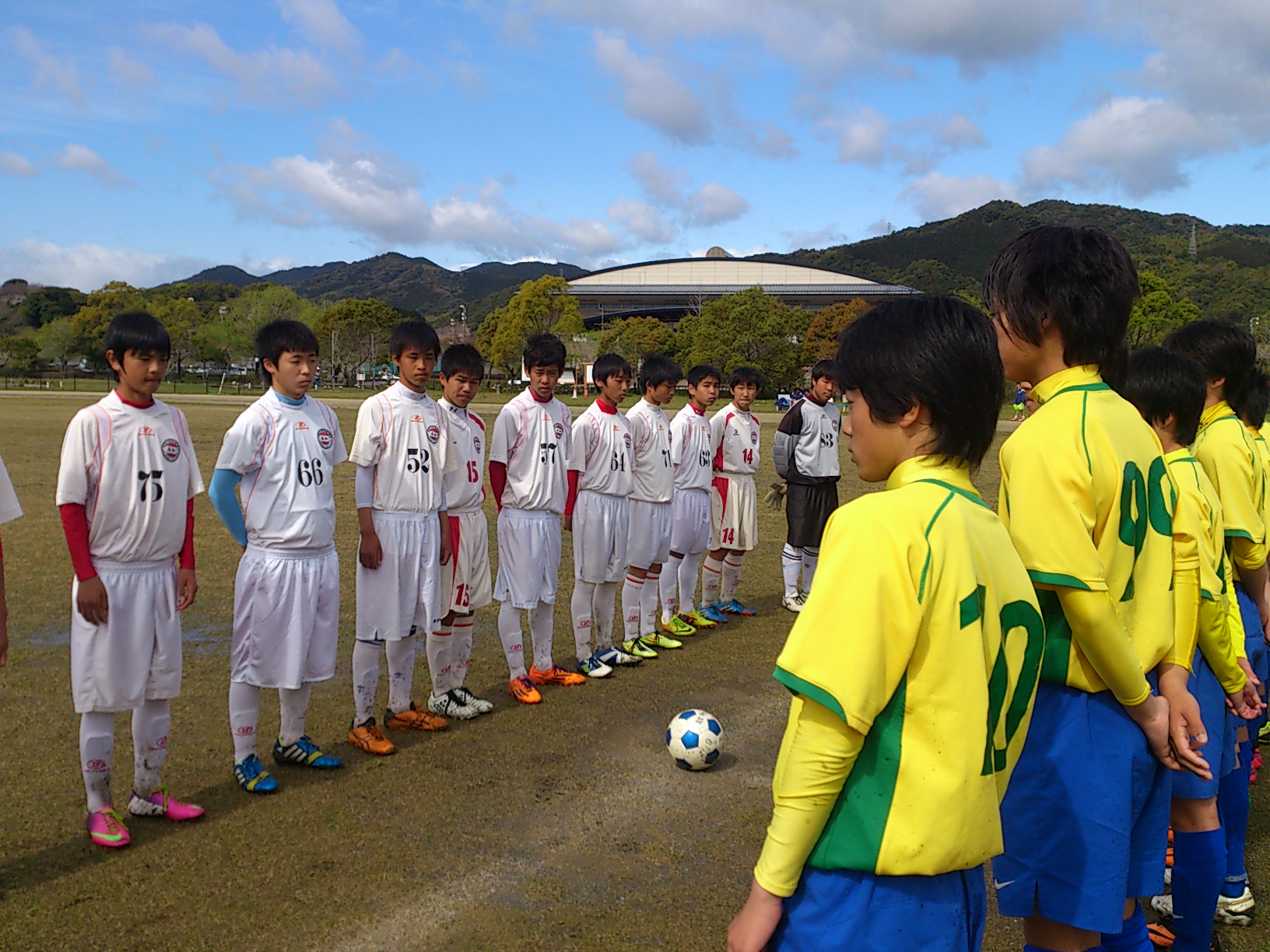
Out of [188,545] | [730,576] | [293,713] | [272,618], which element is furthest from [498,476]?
[730,576]

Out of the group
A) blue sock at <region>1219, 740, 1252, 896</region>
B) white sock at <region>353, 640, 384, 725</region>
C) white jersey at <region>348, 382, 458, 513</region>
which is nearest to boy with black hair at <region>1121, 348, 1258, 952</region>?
blue sock at <region>1219, 740, 1252, 896</region>

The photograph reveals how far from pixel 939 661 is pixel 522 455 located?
15.5ft

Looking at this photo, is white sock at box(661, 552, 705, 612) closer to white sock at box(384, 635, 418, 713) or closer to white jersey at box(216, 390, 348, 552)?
white sock at box(384, 635, 418, 713)

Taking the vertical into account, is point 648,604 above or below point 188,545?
below

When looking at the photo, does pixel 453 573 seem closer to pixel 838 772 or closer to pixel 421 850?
pixel 421 850

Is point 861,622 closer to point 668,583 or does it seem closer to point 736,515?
point 668,583

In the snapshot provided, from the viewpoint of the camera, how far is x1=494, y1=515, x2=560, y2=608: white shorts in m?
6.08

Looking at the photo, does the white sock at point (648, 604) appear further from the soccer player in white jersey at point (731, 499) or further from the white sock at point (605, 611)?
the soccer player in white jersey at point (731, 499)

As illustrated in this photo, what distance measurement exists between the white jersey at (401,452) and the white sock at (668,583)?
2901 millimetres

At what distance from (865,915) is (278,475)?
3843mm

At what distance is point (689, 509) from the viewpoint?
8031 mm

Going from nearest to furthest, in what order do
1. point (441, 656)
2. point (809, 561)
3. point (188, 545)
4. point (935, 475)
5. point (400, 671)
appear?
point (935, 475) → point (188, 545) → point (400, 671) → point (441, 656) → point (809, 561)

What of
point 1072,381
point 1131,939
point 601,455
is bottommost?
point 1131,939

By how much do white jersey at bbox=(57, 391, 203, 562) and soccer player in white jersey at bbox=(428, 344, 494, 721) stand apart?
1.75 meters
